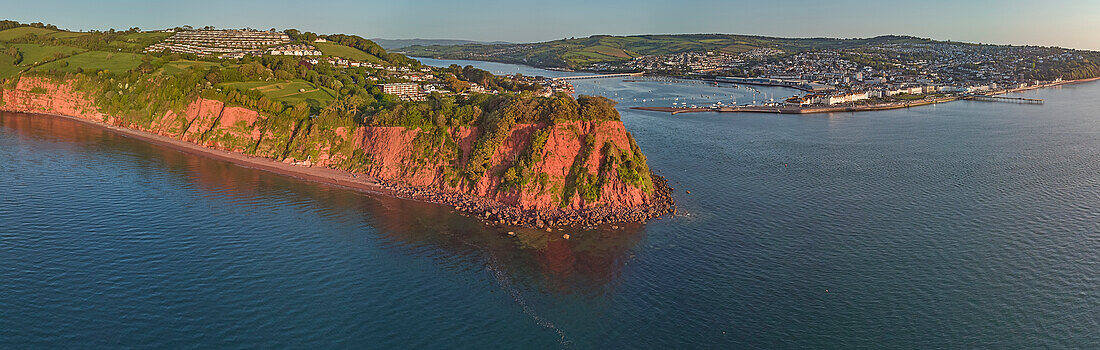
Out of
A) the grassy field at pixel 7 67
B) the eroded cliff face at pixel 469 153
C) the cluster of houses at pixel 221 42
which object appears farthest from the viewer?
the cluster of houses at pixel 221 42

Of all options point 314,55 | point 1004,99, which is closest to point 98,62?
point 314,55

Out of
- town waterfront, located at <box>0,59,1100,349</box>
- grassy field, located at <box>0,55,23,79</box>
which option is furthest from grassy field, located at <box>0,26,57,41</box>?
town waterfront, located at <box>0,59,1100,349</box>

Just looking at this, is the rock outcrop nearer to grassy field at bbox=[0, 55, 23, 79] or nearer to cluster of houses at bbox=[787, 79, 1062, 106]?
grassy field at bbox=[0, 55, 23, 79]

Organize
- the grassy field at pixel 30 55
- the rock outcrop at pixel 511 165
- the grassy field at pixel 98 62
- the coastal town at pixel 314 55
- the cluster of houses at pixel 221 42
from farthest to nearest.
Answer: the cluster of houses at pixel 221 42, the grassy field at pixel 30 55, the coastal town at pixel 314 55, the grassy field at pixel 98 62, the rock outcrop at pixel 511 165

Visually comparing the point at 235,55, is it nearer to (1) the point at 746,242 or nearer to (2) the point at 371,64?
(2) the point at 371,64

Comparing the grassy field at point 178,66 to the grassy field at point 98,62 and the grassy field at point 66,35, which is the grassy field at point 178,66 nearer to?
the grassy field at point 98,62

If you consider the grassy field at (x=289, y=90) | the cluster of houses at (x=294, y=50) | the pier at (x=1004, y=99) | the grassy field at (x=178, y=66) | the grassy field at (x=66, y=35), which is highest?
the grassy field at (x=66, y=35)

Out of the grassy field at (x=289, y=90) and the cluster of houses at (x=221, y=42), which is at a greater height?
the cluster of houses at (x=221, y=42)

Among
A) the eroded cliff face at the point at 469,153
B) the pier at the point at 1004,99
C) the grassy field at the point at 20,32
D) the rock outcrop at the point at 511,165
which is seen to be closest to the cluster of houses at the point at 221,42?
the grassy field at the point at 20,32
